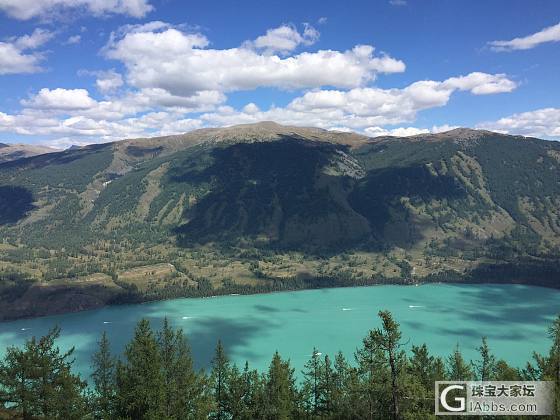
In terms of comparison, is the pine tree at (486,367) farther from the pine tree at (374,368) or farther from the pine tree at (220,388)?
the pine tree at (220,388)

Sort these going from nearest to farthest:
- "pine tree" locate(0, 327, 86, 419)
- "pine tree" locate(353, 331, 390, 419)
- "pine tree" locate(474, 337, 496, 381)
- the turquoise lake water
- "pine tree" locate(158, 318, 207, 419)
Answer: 1. "pine tree" locate(353, 331, 390, 419)
2. "pine tree" locate(0, 327, 86, 419)
3. "pine tree" locate(158, 318, 207, 419)
4. "pine tree" locate(474, 337, 496, 381)
5. the turquoise lake water

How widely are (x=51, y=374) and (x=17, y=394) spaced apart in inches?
102

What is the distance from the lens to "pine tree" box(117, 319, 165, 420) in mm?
39219

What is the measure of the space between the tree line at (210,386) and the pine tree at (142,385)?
0.08 metres

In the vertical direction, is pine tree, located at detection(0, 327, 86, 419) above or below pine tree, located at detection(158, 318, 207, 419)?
above

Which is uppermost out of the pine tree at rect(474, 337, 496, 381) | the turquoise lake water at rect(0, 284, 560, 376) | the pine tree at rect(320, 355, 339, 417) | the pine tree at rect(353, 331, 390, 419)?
the pine tree at rect(353, 331, 390, 419)

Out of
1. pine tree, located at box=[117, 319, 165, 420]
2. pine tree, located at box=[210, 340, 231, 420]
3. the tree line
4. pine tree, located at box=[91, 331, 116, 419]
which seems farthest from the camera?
pine tree, located at box=[210, 340, 231, 420]

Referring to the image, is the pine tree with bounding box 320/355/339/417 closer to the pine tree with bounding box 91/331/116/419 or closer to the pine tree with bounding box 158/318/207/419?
the pine tree with bounding box 158/318/207/419

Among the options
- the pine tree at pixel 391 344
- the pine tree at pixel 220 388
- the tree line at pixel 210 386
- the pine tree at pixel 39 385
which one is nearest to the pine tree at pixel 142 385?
the tree line at pixel 210 386

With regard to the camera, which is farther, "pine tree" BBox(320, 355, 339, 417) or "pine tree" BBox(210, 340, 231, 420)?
"pine tree" BBox(210, 340, 231, 420)

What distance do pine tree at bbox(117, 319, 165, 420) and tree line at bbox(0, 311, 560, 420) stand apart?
84 millimetres

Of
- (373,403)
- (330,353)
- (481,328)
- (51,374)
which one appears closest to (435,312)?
(481,328)

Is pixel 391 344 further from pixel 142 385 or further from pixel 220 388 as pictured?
pixel 220 388

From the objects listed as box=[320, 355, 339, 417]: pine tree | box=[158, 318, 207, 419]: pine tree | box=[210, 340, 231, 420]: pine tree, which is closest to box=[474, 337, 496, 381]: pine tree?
box=[320, 355, 339, 417]: pine tree
